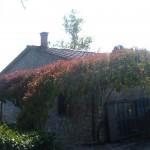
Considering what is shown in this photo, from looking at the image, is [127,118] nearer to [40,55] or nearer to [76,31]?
[40,55]

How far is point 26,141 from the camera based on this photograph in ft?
43.5

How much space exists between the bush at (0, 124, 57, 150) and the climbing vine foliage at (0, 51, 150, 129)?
9.97 feet

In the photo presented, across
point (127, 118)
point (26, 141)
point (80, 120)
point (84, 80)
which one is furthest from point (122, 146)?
point (26, 141)

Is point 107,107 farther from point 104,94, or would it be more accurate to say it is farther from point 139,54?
point 139,54

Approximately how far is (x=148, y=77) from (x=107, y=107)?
265 cm

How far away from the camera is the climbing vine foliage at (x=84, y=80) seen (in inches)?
643

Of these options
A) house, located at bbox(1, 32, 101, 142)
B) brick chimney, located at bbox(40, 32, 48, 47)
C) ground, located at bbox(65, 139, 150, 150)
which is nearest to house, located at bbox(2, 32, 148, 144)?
house, located at bbox(1, 32, 101, 142)

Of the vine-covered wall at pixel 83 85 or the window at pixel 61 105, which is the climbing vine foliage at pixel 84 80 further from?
the window at pixel 61 105

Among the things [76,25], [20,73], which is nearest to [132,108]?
[20,73]

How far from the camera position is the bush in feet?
42.6

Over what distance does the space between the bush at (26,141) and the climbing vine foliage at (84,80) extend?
3.04 meters

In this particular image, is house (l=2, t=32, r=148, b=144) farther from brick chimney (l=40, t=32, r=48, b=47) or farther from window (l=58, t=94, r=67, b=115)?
brick chimney (l=40, t=32, r=48, b=47)

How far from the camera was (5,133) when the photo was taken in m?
13.7

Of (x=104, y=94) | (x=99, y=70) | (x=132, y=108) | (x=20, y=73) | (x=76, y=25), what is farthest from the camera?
(x=76, y=25)
